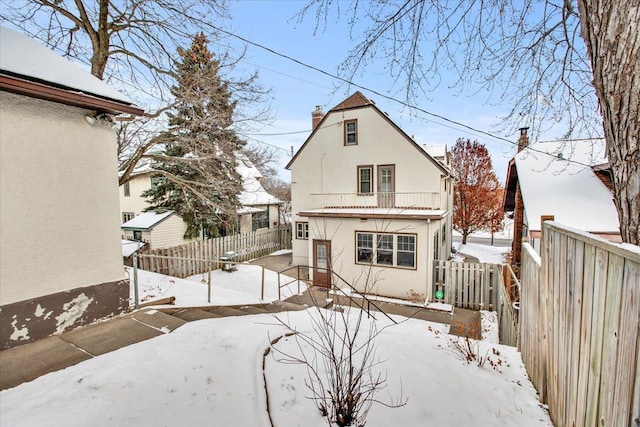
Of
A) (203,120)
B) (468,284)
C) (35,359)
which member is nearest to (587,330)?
(35,359)

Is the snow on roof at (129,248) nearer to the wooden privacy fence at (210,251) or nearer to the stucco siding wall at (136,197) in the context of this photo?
the wooden privacy fence at (210,251)

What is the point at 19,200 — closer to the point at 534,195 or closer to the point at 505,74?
the point at 505,74

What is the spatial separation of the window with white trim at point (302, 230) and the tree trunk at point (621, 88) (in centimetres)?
1372

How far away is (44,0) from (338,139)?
10234 mm

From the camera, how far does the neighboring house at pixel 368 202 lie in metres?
10.7

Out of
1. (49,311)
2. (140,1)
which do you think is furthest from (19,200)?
(140,1)

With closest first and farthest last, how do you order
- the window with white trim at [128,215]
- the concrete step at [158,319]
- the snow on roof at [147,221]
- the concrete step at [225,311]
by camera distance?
the concrete step at [158,319] < the concrete step at [225,311] < the snow on roof at [147,221] < the window with white trim at [128,215]

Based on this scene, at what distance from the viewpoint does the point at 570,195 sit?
333 inches

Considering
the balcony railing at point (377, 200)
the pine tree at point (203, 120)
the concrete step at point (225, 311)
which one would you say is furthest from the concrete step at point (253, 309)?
the balcony railing at point (377, 200)

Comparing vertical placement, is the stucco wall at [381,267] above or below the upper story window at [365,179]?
below

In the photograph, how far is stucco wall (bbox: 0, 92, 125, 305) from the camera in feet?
12.8

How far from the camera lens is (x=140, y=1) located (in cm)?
731

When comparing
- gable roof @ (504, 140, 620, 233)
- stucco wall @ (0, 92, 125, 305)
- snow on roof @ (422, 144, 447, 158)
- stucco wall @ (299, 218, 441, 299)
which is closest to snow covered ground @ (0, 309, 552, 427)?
stucco wall @ (0, 92, 125, 305)

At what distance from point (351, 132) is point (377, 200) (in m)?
3.47
